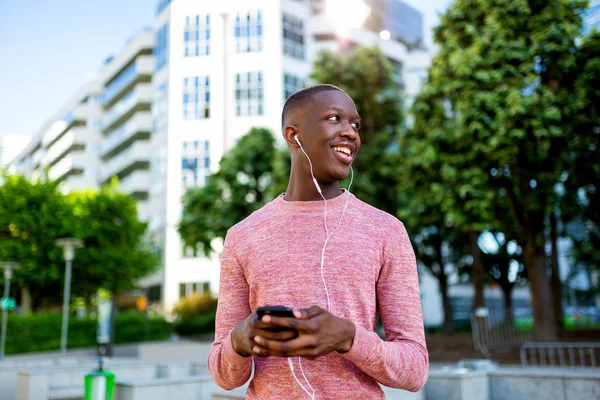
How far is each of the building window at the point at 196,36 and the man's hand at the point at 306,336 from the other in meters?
41.0

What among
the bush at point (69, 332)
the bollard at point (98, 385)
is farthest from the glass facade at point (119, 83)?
the bollard at point (98, 385)

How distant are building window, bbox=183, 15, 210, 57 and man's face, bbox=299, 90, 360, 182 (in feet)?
133

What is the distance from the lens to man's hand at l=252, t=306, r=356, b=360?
1.31 meters

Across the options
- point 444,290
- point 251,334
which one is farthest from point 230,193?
point 251,334

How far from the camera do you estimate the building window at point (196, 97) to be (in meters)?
39.7

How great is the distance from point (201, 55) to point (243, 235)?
40.7 m

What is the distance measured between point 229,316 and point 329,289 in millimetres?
346

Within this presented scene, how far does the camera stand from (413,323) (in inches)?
66.0

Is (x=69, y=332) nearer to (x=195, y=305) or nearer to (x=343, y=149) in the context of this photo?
(x=195, y=305)

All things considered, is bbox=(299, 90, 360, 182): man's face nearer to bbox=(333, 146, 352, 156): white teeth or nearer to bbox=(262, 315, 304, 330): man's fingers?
bbox=(333, 146, 352, 156): white teeth

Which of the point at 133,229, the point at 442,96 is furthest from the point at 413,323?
the point at 133,229

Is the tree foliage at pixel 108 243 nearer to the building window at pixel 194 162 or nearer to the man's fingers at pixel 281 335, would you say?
the building window at pixel 194 162

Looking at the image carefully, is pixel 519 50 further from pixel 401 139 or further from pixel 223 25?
pixel 223 25

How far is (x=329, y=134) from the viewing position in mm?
1804
